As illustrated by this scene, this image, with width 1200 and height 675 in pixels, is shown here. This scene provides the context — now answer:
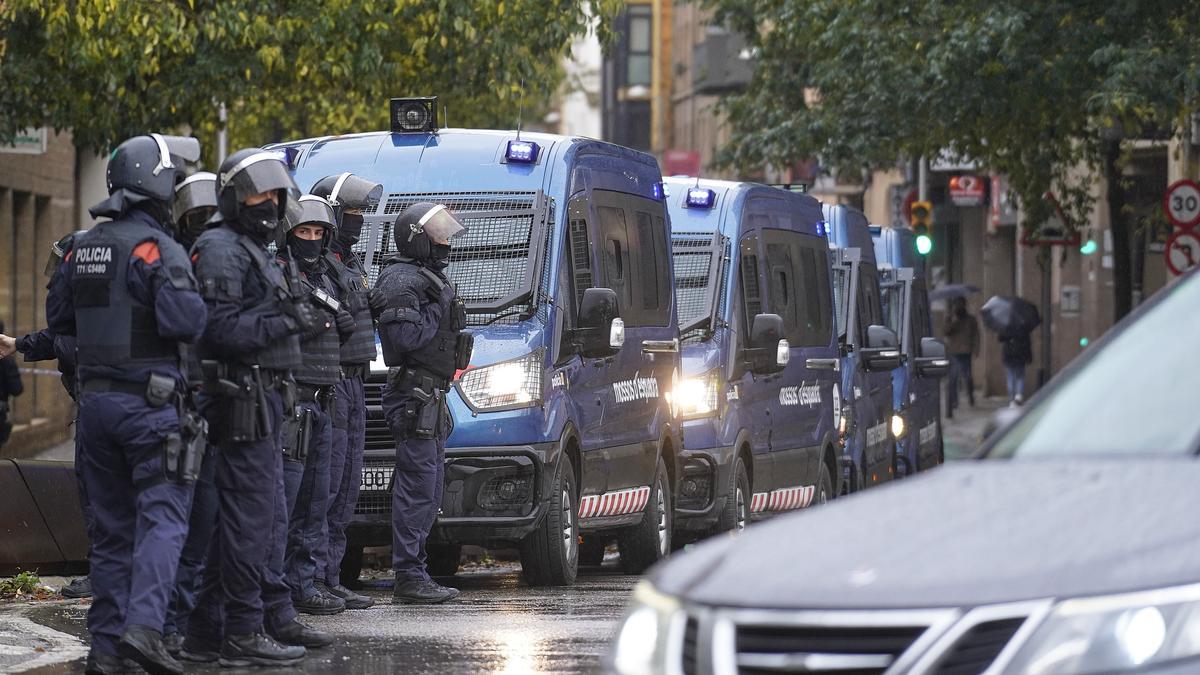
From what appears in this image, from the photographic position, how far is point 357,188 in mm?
11258

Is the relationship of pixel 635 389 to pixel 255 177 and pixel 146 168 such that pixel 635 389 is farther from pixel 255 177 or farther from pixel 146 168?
pixel 146 168

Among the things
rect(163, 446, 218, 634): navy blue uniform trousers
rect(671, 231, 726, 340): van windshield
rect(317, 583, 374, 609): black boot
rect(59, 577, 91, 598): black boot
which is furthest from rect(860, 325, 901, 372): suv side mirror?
rect(163, 446, 218, 634): navy blue uniform trousers

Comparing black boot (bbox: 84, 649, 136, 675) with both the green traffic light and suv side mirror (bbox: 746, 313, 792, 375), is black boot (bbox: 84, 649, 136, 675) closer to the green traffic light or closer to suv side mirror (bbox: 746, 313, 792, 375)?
suv side mirror (bbox: 746, 313, 792, 375)

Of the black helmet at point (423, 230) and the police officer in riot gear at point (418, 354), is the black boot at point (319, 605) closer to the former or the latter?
the police officer in riot gear at point (418, 354)

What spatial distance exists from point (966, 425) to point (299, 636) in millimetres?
27429

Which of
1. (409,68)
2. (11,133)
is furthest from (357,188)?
(409,68)

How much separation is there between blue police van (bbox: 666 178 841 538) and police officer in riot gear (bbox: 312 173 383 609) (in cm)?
356

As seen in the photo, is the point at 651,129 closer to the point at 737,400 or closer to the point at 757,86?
the point at 757,86

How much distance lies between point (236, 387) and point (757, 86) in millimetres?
27751

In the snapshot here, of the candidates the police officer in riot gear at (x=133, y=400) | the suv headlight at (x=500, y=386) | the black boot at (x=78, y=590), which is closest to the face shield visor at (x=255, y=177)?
the police officer in riot gear at (x=133, y=400)

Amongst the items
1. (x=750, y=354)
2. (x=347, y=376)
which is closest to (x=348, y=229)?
(x=347, y=376)

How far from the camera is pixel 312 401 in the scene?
10117mm

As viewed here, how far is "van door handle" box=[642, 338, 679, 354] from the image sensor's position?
1374 centimetres

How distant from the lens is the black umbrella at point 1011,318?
35375 millimetres
